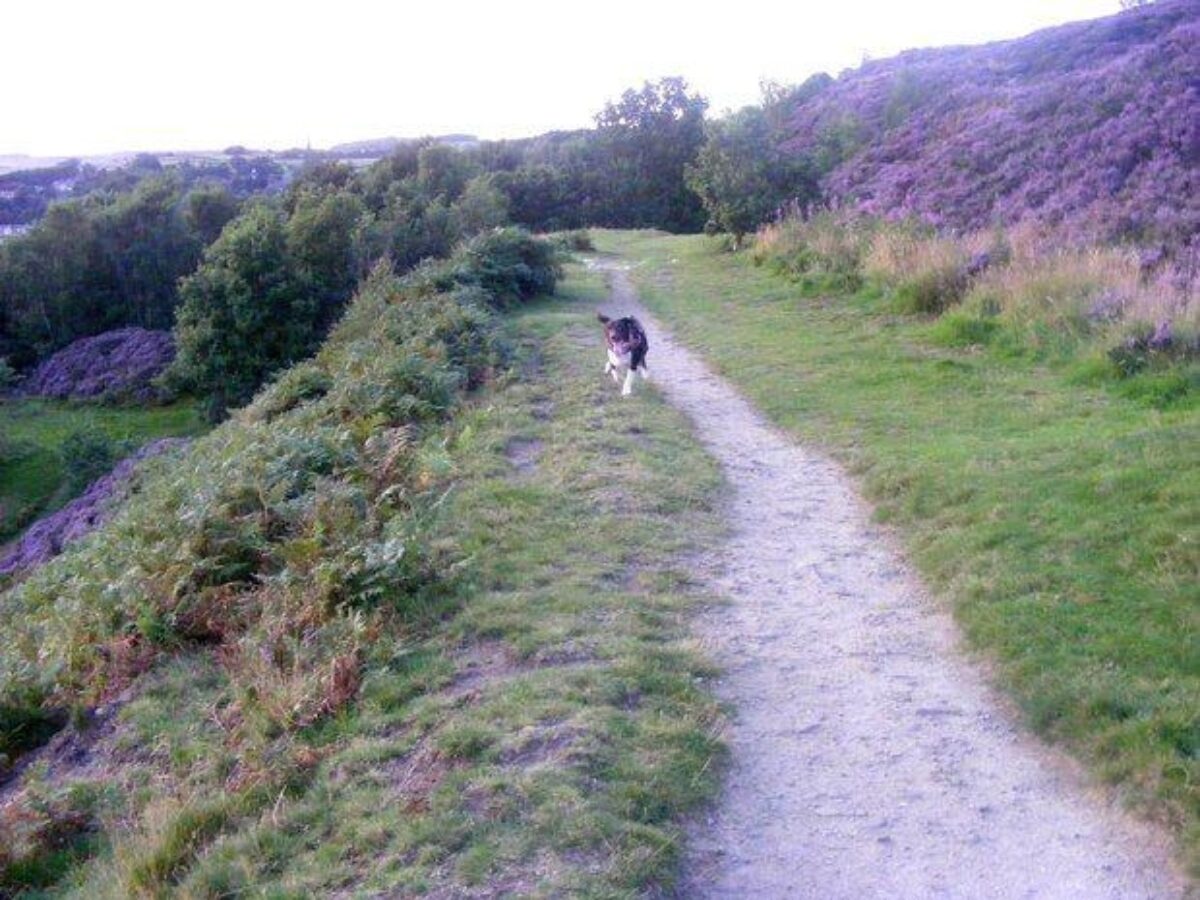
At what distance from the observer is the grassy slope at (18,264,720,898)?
4.64 meters

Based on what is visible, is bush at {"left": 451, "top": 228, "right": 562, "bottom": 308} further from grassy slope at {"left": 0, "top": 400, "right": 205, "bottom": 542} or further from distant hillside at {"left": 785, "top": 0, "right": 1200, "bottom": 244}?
grassy slope at {"left": 0, "top": 400, "right": 205, "bottom": 542}

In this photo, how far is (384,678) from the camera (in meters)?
6.35

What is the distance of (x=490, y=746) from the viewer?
212 inches

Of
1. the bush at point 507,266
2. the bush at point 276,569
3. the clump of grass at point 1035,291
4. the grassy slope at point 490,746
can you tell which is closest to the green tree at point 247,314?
the bush at point 507,266

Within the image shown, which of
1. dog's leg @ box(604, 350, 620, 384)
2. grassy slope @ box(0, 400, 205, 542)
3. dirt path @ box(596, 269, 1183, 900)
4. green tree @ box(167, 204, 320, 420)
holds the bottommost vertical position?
grassy slope @ box(0, 400, 205, 542)

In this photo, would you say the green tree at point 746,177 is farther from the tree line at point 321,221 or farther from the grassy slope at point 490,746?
the grassy slope at point 490,746

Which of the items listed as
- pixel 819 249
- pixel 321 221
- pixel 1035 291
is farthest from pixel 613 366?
pixel 321 221

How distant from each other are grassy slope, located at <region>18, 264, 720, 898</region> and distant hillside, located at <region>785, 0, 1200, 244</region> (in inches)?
507

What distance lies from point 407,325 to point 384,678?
10922mm

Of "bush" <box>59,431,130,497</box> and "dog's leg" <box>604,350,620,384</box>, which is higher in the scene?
"dog's leg" <box>604,350,620,384</box>

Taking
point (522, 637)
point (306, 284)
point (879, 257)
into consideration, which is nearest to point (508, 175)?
point (306, 284)

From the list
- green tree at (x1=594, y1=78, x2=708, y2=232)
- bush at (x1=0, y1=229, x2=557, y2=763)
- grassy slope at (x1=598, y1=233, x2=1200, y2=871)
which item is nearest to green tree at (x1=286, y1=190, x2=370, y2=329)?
bush at (x1=0, y1=229, x2=557, y2=763)

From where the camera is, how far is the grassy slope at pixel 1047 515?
5285 millimetres

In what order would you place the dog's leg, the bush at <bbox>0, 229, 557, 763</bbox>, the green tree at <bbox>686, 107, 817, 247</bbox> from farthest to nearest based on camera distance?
1. the green tree at <bbox>686, 107, 817, 247</bbox>
2. the dog's leg
3. the bush at <bbox>0, 229, 557, 763</bbox>
